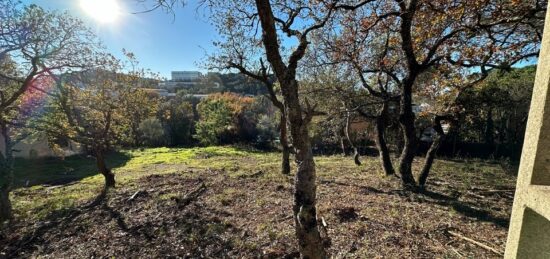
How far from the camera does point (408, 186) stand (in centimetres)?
693

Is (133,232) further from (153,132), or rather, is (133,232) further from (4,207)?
(153,132)

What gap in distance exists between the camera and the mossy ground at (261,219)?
13.0ft

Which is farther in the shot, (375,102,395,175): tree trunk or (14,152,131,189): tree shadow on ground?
(14,152,131,189): tree shadow on ground

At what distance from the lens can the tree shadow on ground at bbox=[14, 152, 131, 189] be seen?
13.1 metres

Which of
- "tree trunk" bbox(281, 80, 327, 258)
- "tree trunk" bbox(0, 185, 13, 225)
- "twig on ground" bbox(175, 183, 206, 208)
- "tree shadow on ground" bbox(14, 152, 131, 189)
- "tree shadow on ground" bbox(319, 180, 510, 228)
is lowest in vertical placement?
"tree shadow on ground" bbox(14, 152, 131, 189)

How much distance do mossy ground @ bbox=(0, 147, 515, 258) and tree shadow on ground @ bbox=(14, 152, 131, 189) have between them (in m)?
4.52

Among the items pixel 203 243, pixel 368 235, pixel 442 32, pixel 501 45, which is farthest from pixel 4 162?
pixel 501 45

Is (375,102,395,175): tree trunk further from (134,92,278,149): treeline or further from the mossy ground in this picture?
(134,92,278,149): treeline

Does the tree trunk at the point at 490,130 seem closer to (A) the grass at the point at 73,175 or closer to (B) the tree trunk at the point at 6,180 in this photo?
(A) the grass at the point at 73,175

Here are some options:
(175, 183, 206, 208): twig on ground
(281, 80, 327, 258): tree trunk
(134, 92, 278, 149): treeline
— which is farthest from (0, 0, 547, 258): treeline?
(134, 92, 278, 149): treeline

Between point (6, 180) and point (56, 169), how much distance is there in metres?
10.1

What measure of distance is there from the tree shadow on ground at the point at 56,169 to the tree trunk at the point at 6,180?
202 inches

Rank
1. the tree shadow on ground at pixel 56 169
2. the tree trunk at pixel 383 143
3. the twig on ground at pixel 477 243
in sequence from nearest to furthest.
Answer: the twig on ground at pixel 477 243 < the tree trunk at pixel 383 143 < the tree shadow on ground at pixel 56 169

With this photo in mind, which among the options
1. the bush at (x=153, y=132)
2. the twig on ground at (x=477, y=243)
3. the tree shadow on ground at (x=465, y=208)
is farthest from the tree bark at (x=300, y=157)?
the bush at (x=153, y=132)
